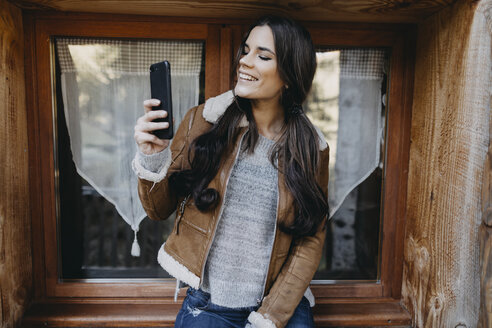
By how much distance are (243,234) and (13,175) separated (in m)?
1.23

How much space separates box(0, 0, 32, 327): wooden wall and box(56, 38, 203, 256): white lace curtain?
0.21 metres

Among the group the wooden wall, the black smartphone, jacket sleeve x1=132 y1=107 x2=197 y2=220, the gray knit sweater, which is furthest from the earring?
the wooden wall

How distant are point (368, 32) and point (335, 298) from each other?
1.55 m

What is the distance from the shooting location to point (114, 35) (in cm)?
190

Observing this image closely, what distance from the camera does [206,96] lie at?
197 cm

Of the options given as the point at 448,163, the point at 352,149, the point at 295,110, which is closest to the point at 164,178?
the point at 295,110

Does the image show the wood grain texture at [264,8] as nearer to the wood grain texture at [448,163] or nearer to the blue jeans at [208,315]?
the wood grain texture at [448,163]

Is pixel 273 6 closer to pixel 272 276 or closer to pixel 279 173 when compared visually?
pixel 279 173

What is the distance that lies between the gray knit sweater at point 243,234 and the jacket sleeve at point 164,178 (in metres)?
0.22

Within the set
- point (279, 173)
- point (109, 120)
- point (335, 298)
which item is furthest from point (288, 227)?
point (109, 120)

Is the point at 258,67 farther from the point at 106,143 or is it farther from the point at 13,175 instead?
the point at 13,175

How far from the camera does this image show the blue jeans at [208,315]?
146cm

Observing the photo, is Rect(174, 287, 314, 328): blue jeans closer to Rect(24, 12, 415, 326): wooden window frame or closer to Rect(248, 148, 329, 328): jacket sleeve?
Rect(248, 148, 329, 328): jacket sleeve

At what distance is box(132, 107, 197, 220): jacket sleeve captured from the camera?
1255 mm
